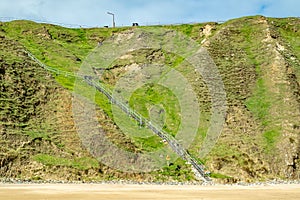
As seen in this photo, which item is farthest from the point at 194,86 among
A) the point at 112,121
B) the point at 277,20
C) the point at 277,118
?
the point at 277,20

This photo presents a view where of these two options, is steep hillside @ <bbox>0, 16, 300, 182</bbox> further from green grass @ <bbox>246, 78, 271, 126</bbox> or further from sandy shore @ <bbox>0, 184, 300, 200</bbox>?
sandy shore @ <bbox>0, 184, 300, 200</bbox>

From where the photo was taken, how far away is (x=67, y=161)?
46406 mm

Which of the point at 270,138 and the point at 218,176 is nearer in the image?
the point at 218,176

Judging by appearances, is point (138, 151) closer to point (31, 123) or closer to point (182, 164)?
point (182, 164)

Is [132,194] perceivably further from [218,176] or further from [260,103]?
[260,103]

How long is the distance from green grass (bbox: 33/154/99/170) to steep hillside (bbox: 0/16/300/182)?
3.6 inches

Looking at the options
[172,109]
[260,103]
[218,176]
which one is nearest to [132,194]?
[218,176]

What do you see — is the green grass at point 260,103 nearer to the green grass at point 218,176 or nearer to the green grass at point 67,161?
the green grass at point 218,176

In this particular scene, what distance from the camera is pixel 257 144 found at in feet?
179

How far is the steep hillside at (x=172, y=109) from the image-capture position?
4678 cm

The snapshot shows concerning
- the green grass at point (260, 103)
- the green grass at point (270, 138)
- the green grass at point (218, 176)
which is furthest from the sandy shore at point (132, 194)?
the green grass at point (260, 103)

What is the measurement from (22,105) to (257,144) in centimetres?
2583

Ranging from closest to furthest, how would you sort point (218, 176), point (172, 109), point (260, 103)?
point (218, 176)
point (260, 103)
point (172, 109)

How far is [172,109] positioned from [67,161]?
20.3m
